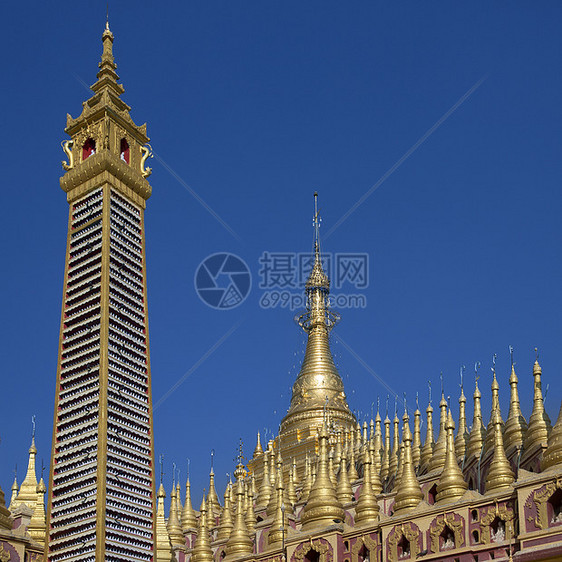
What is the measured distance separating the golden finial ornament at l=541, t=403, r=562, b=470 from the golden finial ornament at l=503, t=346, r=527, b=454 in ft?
27.5

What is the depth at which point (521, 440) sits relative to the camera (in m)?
47.8

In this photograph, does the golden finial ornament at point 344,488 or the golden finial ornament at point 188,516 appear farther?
the golden finial ornament at point 188,516

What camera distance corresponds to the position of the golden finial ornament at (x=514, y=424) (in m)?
48.0

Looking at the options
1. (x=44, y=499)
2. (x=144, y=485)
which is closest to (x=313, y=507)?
(x=144, y=485)

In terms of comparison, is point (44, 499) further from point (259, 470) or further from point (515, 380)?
point (515, 380)

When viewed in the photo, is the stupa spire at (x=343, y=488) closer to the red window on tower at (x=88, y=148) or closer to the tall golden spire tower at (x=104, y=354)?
the tall golden spire tower at (x=104, y=354)

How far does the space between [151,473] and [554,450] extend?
19806 millimetres

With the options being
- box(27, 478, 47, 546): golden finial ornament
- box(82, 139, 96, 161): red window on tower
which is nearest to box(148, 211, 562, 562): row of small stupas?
box(27, 478, 47, 546): golden finial ornament

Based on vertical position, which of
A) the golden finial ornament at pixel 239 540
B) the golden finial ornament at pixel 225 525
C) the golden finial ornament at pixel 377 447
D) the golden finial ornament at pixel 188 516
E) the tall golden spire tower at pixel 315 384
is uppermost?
the tall golden spire tower at pixel 315 384

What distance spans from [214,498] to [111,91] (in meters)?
24.4

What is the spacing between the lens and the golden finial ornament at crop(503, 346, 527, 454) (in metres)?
48.0

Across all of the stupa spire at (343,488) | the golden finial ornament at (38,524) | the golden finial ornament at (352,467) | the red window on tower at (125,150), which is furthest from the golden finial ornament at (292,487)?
the red window on tower at (125,150)

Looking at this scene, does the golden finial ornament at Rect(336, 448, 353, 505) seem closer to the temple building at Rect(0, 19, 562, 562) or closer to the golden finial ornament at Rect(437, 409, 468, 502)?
the temple building at Rect(0, 19, 562, 562)

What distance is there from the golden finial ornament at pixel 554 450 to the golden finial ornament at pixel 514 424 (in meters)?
8.37
